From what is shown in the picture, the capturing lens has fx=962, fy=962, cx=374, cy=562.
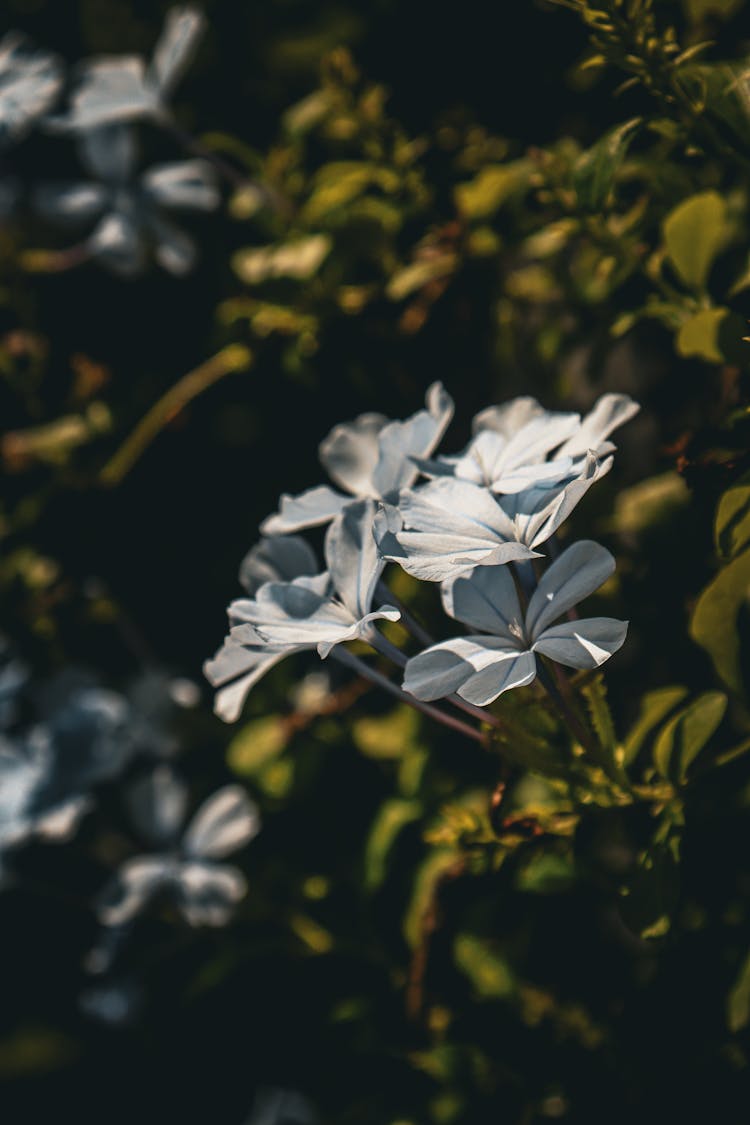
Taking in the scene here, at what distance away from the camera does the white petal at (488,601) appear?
521 millimetres

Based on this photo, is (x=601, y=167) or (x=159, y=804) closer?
(x=601, y=167)


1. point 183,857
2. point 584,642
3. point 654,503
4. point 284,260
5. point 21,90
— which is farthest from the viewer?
point 183,857

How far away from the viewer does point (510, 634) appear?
1.71 ft

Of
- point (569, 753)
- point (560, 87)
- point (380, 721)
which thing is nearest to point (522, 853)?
point (569, 753)

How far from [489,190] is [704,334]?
14.0 inches

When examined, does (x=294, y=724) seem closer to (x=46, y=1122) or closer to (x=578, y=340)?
(x=578, y=340)

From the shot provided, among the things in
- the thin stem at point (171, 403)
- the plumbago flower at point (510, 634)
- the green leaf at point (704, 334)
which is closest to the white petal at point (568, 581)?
the plumbago flower at point (510, 634)

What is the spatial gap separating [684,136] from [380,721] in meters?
0.62

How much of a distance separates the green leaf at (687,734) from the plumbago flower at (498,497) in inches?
6.4

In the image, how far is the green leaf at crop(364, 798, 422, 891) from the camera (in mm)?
901

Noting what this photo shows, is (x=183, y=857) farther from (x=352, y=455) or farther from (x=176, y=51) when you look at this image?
(x=176, y=51)

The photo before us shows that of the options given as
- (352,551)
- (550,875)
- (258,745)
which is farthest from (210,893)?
(352,551)

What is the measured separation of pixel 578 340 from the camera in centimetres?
94

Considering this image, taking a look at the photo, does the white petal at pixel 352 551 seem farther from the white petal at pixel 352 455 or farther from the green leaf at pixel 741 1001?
the green leaf at pixel 741 1001
